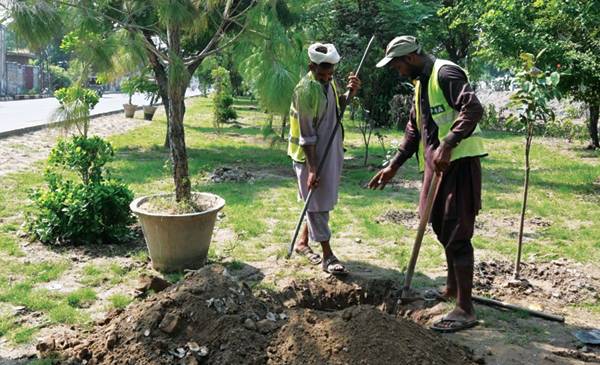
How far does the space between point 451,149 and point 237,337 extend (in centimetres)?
171

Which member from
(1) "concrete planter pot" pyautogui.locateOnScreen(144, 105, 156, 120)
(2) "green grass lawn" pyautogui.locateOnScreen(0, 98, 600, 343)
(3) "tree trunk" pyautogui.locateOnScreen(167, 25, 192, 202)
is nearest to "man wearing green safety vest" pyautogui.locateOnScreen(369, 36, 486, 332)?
(2) "green grass lawn" pyautogui.locateOnScreen(0, 98, 600, 343)

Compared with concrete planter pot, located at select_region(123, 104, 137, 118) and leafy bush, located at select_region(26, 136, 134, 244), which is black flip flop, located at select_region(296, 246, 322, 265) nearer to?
leafy bush, located at select_region(26, 136, 134, 244)

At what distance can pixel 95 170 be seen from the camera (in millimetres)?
6137

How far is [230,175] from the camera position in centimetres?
977

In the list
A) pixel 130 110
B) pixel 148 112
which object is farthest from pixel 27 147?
pixel 130 110

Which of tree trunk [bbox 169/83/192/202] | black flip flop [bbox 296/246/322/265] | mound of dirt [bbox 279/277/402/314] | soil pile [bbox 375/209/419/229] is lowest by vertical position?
mound of dirt [bbox 279/277/402/314]

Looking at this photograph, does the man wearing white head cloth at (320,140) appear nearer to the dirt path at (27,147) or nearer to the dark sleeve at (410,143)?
the dark sleeve at (410,143)

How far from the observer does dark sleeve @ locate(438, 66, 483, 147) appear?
11.2 ft

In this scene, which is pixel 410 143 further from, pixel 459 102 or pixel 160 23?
pixel 160 23

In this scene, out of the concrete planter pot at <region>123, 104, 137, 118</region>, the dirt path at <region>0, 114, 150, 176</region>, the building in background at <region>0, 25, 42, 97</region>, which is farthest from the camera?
the building in background at <region>0, 25, 42, 97</region>

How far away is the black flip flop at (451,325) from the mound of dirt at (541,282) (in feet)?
2.69

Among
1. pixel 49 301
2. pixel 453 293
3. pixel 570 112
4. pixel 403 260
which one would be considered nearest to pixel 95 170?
pixel 49 301

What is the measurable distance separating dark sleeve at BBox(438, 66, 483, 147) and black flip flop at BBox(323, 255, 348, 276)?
1.70 meters

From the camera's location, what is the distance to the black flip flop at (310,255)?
16.7 feet
